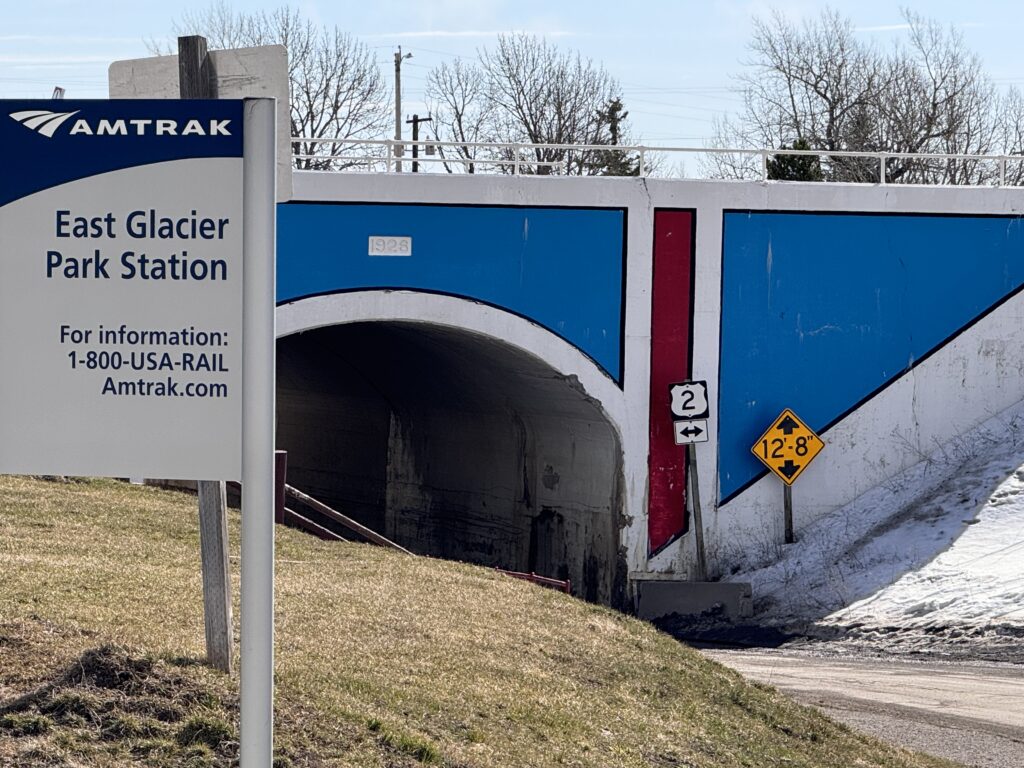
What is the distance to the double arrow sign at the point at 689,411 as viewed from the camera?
21891 millimetres

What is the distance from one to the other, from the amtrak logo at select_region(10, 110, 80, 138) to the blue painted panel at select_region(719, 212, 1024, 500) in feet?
60.1

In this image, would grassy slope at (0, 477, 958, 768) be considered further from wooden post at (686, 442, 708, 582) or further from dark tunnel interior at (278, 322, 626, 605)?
dark tunnel interior at (278, 322, 626, 605)

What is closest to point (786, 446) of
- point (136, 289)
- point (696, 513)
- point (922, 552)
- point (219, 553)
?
point (696, 513)

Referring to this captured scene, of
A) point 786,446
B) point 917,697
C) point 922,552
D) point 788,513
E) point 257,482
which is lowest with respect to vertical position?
point 917,697

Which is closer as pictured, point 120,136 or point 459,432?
point 120,136

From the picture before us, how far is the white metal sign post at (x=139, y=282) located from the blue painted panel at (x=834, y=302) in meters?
18.3

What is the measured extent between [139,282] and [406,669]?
13.7 ft

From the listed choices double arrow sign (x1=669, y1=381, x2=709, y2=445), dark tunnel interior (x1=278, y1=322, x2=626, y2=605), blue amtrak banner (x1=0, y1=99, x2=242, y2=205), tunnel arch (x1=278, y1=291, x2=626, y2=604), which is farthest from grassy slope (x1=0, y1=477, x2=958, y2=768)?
dark tunnel interior (x1=278, y1=322, x2=626, y2=605)

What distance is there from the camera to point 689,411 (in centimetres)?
2192

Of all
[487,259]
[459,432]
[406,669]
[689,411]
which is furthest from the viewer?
[459,432]

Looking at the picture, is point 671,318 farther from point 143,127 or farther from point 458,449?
point 143,127

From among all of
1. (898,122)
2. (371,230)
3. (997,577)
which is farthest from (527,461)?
(898,122)

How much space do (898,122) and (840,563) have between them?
29628 mm

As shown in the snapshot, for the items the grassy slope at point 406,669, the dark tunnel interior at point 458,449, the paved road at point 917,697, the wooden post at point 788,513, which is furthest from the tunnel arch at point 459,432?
the grassy slope at point 406,669
